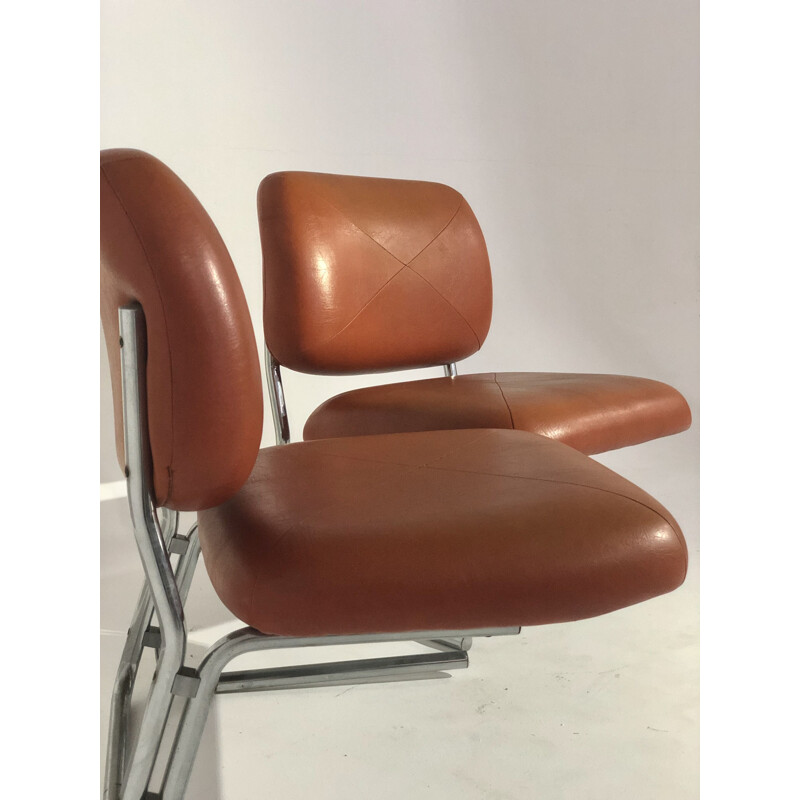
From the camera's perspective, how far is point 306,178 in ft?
5.15

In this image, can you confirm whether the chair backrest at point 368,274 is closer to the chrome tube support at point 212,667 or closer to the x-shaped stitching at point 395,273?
the x-shaped stitching at point 395,273

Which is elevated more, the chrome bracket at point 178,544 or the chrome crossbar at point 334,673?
the chrome bracket at point 178,544

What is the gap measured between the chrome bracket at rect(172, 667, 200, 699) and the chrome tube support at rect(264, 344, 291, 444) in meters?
0.82

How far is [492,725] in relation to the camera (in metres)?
1.20

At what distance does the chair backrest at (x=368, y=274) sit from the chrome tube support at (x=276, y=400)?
2 cm

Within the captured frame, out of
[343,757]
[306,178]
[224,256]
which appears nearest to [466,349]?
[306,178]

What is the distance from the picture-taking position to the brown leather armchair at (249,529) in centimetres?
62

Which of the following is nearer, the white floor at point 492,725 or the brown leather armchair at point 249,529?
the brown leather armchair at point 249,529

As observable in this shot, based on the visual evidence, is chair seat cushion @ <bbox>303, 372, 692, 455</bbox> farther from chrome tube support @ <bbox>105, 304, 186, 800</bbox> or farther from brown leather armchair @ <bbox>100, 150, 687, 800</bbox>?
chrome tube support @ <bbox>105, 304, 186, 800</bbox>

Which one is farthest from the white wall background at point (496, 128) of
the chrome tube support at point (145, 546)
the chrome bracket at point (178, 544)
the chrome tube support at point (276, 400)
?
the chrome tube support at point (145, 546)

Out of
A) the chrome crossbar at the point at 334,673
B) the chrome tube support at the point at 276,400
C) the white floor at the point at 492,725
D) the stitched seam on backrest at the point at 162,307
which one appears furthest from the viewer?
the chrome tube support at the point at 276,400

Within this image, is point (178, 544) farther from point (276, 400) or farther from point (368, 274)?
point (368, 274)

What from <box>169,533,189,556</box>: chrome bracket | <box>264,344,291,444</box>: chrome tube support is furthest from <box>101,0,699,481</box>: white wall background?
<box>169,533,189,556</box>: chrome bracket
